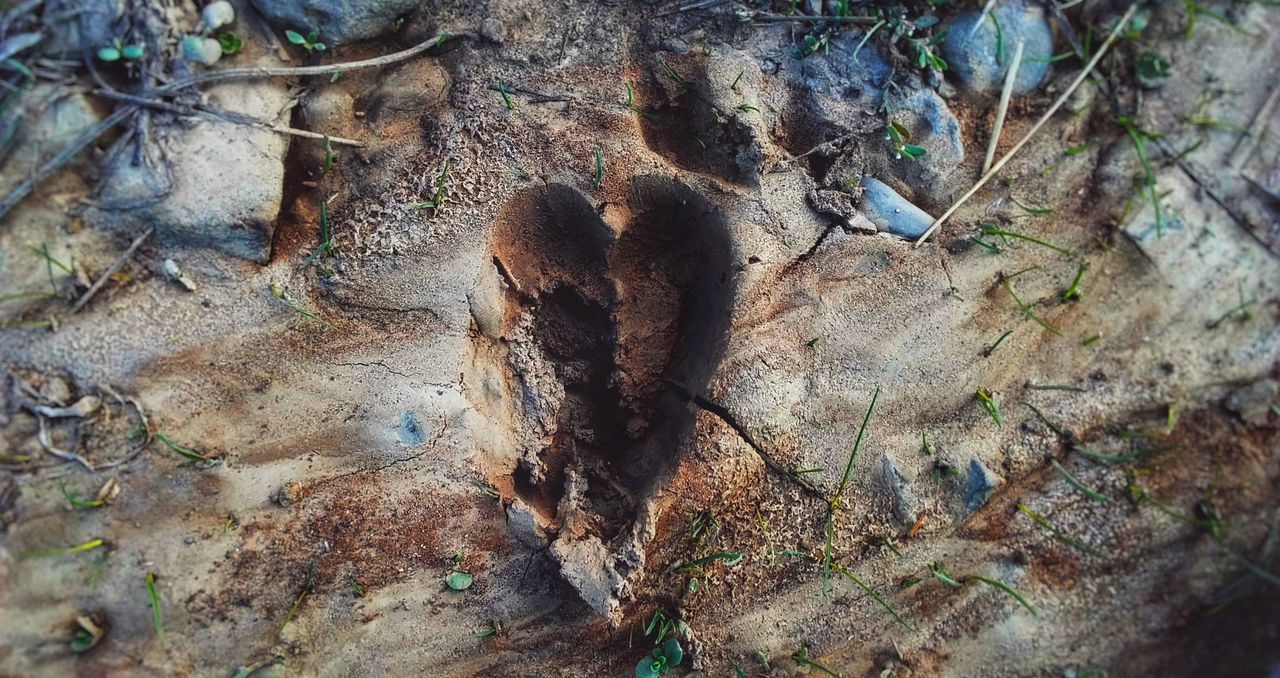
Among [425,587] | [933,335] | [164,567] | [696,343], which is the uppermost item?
[933,335]

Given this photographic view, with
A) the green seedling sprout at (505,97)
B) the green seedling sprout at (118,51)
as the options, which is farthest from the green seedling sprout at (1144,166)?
the green seedling sprout at (118,51)

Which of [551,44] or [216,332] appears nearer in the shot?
[216,332]

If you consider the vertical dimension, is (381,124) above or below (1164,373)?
below

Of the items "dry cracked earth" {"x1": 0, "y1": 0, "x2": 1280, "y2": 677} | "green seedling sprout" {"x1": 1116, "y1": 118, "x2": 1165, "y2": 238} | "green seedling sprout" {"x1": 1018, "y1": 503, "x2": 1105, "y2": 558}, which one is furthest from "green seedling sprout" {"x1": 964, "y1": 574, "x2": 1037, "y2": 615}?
"green seedling sprout" {"x1": 1116, "y1": 118, "x2": 1165, "y2": 238}

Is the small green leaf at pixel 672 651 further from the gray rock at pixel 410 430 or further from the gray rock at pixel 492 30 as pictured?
the gray rock at pixel 492 30

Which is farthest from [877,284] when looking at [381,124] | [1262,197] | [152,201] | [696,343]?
[152,201]

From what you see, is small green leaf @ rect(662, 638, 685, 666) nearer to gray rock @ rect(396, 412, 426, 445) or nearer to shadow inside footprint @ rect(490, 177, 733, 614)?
shadow inside footprint @ rect(490, 177, 733, 614)

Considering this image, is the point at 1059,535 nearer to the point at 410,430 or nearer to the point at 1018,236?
the point at 1018,236

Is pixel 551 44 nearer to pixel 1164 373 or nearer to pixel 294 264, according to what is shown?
pixel 294 264
